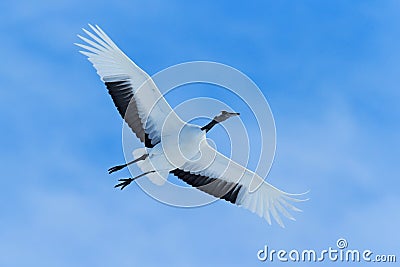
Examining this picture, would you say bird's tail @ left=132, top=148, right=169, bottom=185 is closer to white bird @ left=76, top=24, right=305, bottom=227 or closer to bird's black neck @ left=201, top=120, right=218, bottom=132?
white bird @ left=76, top=24, right=305, bottom=227

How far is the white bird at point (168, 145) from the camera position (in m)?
22.5

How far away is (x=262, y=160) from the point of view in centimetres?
2297

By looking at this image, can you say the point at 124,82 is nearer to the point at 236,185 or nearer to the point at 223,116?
the point at 223,116

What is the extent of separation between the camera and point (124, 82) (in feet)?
73.9

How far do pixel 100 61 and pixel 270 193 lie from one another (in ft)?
21.8

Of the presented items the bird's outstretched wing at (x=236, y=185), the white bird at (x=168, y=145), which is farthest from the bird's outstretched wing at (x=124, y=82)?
the bird's outstretched wing at (x=236, y=185)

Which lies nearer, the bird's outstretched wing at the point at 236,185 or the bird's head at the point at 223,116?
the bird's head at the point at 223,116

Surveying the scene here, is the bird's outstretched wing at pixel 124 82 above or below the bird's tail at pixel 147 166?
above

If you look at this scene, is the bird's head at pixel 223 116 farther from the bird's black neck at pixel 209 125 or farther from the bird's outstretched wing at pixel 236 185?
the bird's outstretched wing at pixel 236 185

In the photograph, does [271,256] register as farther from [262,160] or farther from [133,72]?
[133,72]

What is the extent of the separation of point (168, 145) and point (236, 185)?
2.84m

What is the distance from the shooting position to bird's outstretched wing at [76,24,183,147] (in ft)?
73.2

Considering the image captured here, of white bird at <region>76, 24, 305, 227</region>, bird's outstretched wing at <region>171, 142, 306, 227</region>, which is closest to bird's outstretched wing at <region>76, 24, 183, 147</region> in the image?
white bird at <region>76, 24, 305, 227</region>

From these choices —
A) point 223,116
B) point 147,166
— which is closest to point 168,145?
point 147,166
